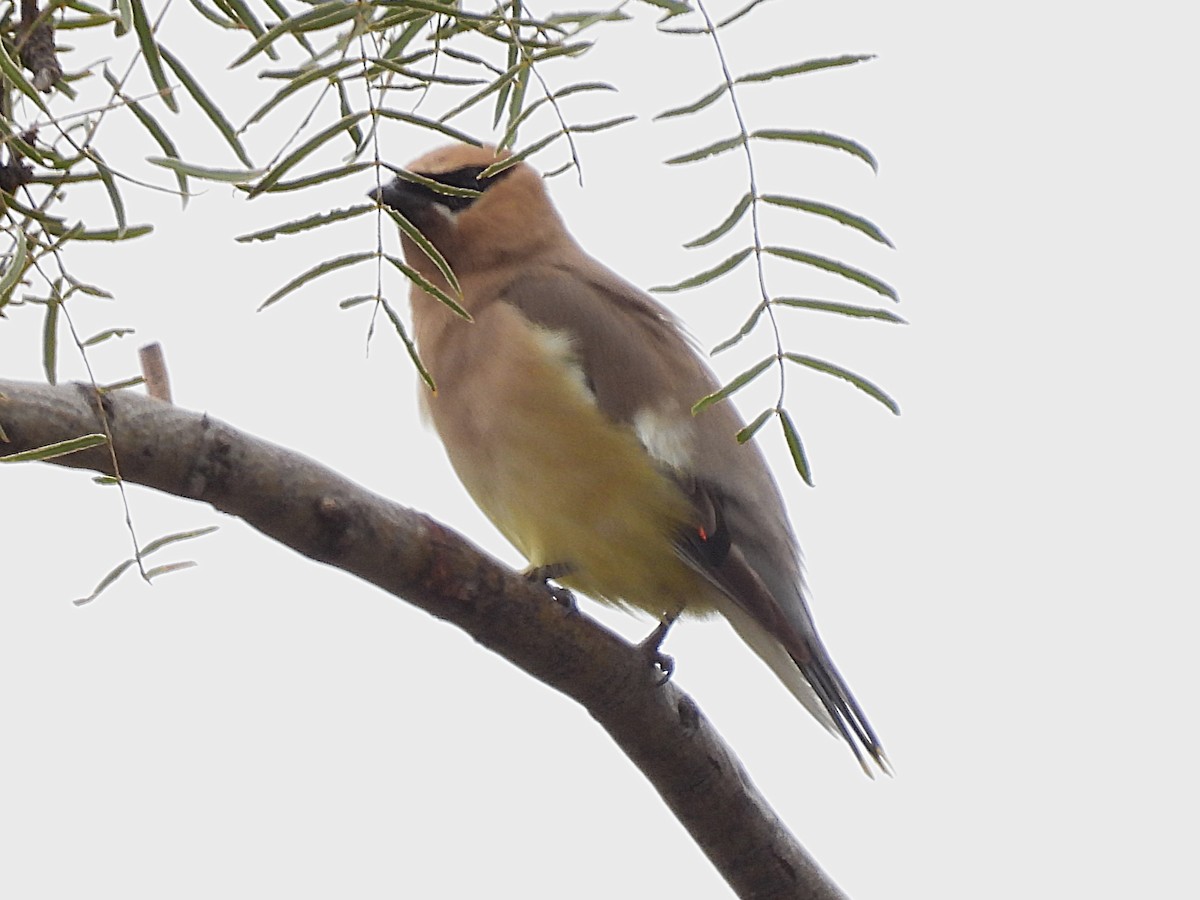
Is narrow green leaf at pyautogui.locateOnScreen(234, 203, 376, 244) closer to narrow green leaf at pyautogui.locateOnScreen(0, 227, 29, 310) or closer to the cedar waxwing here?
narrow green leaf at pyautogui.locateOnScreen(0, 227, 29, 310)

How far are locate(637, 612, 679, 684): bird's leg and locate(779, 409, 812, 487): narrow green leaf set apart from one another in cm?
118

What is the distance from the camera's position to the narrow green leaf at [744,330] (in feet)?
4.47

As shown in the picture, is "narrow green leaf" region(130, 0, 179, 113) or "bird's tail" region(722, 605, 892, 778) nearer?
"narrow green leaf" region(130, 0, 179, 113)

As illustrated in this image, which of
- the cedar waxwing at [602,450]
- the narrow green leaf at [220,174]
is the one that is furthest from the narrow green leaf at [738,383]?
the cedar waxwing at [602,450]

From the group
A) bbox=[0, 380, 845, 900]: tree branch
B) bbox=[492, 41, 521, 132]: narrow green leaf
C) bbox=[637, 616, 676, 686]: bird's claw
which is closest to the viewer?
bbox=[492, 41, 521, 132]: narrow green leaf

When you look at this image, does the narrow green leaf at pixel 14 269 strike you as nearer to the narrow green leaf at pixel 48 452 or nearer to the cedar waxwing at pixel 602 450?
the narrow green leaf at pixel 48 452

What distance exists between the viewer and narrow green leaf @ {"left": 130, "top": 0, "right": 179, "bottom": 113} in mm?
1306

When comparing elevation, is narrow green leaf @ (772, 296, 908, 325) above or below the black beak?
below

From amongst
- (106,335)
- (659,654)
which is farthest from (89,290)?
(659,654)

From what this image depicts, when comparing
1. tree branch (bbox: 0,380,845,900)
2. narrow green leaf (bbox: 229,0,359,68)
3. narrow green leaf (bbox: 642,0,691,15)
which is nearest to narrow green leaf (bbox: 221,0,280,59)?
narrow green leaf (bbox: 229,0,359,68)

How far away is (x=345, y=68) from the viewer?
1.33 m

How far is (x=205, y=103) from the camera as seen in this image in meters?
1.40

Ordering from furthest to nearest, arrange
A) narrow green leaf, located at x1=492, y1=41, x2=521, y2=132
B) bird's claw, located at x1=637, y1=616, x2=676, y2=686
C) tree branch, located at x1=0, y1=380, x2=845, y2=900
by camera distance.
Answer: bird's claw, located at x1=637, y1=616, x2=676, y2=686
tree branch, located at x1=0, y1=380, x2=845, y2=900
narrow green leaf, located at x1=492, y1=41, x2=521, y2=132

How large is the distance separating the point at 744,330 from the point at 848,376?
103 millimetres
